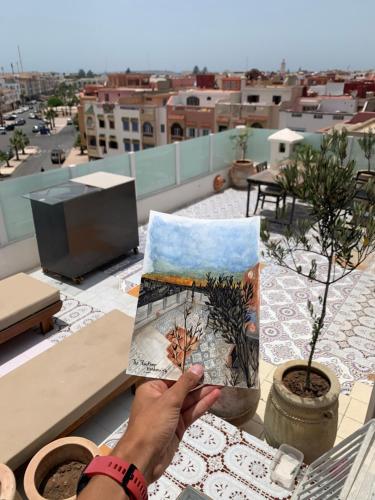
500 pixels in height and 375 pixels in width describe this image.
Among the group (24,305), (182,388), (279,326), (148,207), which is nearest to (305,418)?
(182,388)

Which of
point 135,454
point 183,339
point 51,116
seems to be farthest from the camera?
point 51,116

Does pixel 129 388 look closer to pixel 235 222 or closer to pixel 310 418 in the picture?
pixel 310 418

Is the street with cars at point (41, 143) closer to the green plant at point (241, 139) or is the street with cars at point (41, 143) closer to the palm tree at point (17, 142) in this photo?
the palm tree at point (17, 142)

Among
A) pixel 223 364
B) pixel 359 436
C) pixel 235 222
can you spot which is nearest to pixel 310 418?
pixel 359 436

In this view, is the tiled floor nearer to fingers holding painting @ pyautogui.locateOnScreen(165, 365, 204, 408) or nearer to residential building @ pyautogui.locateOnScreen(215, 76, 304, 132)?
fingers holding painting @ pyautogui.locateOnScreen(165, 365, 204, 408)

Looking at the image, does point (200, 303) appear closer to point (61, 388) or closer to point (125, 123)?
point (61, 388)
